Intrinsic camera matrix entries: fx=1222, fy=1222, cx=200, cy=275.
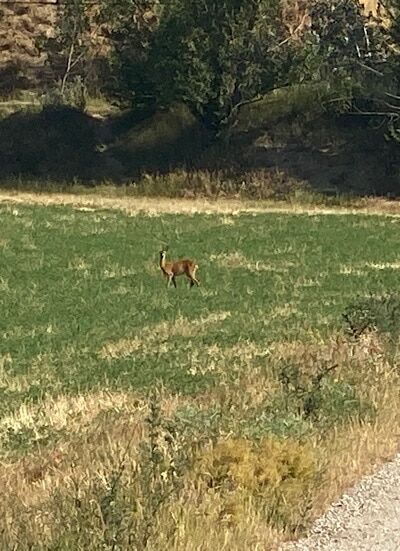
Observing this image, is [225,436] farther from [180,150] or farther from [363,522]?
[180,150]

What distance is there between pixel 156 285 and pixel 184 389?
32.7 feet

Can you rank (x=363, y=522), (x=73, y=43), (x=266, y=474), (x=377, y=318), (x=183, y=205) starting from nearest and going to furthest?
(x=363, y=522), (x=266, y=474), (x=377, y=318), (x=183, y=205), (x=73, y=43)

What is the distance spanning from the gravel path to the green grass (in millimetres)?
5289

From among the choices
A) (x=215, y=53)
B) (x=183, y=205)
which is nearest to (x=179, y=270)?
→ (x=183, y=205)

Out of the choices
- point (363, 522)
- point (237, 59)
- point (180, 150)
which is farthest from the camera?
point (180, 150)

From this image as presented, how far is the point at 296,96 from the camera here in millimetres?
51594

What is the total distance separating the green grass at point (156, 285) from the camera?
14.4 metres

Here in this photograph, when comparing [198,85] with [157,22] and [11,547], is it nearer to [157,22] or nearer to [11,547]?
[157,22]

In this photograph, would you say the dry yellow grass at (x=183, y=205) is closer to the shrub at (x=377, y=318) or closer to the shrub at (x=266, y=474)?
the shrub at (x=377, y=318)

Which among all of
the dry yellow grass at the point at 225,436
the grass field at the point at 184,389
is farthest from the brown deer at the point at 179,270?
the dry yellow grass at the point at 225,436

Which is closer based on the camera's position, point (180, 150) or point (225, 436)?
point (225, 436)

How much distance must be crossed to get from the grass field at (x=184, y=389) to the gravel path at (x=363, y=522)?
113 mm

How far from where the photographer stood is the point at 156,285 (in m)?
22.3

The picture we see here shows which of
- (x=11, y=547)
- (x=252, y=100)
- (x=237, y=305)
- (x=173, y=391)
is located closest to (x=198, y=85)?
(x=252, y=100)
